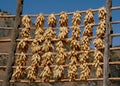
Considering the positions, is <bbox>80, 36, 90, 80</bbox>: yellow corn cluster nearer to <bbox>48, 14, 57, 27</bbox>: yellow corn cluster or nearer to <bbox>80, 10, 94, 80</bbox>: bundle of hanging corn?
<bbox>80, 10, 94, 80</bbox>: bundle of hanging corn

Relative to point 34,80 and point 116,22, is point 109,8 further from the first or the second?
point 34,80

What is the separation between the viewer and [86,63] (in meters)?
9.48

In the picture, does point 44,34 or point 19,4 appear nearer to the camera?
point 44,34

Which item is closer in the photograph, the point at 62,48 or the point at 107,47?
the point at 107,47

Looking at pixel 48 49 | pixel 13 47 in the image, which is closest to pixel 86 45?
pixel 48 49

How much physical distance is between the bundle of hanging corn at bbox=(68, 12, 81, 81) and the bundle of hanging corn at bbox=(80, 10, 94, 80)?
203 millimetres

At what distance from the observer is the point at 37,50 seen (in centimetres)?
1022

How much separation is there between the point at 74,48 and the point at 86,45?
→ 40 cm

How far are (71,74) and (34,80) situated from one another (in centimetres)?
117

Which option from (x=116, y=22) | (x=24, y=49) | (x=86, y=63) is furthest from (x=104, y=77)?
(x=24, y=49)

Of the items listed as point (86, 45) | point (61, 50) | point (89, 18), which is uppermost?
point (89, 18)

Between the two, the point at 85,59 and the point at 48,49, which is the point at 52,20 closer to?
Answer: the point at 48,49

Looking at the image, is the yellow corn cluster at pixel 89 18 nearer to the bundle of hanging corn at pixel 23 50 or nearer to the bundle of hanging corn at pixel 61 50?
the bundle of hanging corn at pixel 61 50

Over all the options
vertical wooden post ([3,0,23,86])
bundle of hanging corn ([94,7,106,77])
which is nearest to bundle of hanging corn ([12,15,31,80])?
vertical wooden post ([3,0,23,86])
